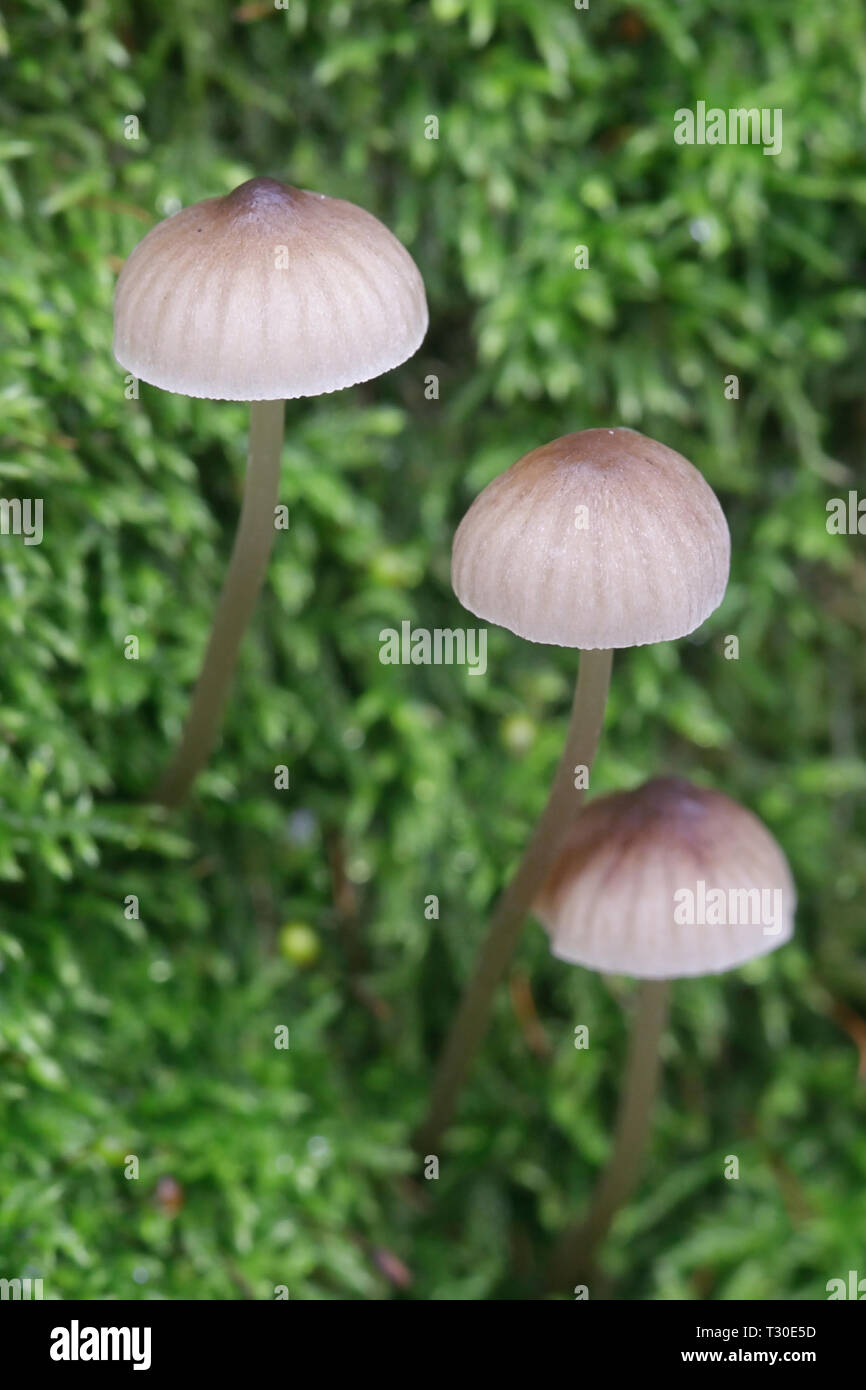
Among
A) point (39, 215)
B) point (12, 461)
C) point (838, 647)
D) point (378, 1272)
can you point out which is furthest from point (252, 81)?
point (378, 1272)

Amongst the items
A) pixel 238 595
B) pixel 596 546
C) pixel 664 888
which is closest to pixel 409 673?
pixel 238 595

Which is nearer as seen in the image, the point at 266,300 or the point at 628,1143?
the point at 266,300

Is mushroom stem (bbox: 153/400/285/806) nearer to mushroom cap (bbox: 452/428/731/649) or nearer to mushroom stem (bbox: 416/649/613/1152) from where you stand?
mushroom cap (bbox: 452/428/731/649)

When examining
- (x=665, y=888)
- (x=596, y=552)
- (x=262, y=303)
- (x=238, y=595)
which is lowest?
(x=665, y=888)

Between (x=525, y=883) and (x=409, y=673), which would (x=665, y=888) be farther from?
(x=409, y=673)

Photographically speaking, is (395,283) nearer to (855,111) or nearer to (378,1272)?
(855,111)

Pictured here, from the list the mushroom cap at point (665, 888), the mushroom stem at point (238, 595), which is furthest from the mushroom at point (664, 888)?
the mushroom stem at point (238, 595)

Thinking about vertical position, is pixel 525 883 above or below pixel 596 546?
below

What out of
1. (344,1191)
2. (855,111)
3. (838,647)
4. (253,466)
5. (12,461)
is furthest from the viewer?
(838,647)
